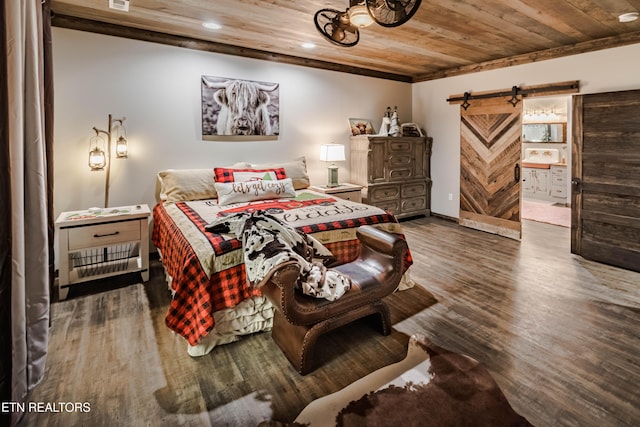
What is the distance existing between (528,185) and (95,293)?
27.7 feet

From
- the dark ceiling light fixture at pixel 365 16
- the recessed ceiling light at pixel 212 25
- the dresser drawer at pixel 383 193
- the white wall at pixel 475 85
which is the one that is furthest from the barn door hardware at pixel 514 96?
the recessed ceiling light at pixel 212 25

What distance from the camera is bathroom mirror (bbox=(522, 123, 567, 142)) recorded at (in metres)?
7.43

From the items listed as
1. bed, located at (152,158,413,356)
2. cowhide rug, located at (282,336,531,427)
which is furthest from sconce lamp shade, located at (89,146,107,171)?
cowhide rug, located at (282,336,531,427)

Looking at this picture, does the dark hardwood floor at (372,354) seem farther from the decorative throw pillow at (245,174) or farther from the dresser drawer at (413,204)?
the dresser drawer at (413,204)

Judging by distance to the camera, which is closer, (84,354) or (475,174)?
(84,354)

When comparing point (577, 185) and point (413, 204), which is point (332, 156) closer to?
point (413, 204)

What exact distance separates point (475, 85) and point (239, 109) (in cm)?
359

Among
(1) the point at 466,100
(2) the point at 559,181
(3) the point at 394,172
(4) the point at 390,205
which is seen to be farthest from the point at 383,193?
(2) the point at 559,181

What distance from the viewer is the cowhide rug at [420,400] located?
5.25ft

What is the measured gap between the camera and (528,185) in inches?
309

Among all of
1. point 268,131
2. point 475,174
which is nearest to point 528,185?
point 475,174

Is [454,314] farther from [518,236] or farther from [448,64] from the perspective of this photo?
[448,64]

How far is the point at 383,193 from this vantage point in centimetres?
542

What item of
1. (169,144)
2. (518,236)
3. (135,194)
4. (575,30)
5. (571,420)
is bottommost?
(571,420)
